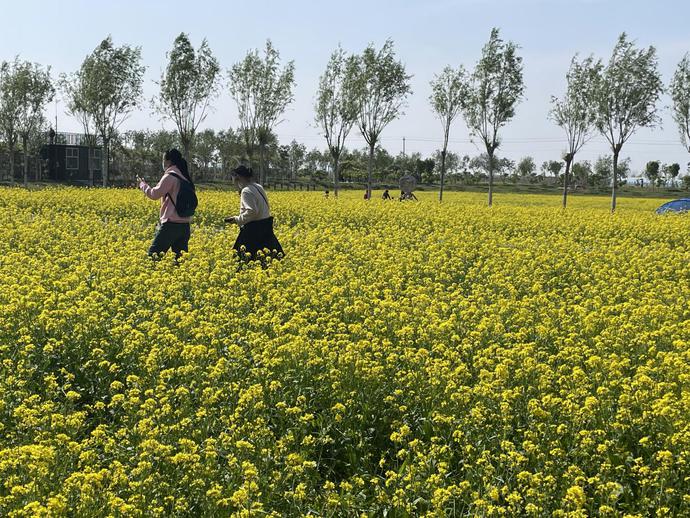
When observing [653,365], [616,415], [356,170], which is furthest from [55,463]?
[356,170]

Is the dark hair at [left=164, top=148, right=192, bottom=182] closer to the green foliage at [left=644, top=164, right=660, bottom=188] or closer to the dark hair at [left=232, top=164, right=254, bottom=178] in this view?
the dark hair at [left=232, top=164, right=254, bottom=178]

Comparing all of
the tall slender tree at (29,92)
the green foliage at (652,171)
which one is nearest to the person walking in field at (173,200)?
the tall slender tree at (29,92)

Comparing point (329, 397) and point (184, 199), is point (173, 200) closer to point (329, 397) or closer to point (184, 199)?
point (184, 199)

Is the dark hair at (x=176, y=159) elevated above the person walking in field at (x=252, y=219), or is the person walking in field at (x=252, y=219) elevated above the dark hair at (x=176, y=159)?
the dark hair at (x=176, y=159)

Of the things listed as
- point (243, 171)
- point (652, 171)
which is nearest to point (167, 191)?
point (243, 171)

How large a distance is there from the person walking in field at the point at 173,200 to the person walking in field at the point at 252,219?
74 cm

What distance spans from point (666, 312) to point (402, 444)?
416 cm

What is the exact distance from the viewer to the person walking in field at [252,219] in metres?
9.70

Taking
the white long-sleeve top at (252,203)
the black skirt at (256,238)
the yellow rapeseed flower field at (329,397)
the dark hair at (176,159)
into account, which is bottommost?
the yellow rapeseed flower field at (329,397)

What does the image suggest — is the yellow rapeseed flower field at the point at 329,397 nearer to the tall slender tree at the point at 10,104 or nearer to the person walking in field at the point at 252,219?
the person walking in field at the point at 252,219

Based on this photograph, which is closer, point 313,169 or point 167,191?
point 167,191

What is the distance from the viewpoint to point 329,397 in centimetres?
Result: 533

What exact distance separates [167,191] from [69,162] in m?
52.4

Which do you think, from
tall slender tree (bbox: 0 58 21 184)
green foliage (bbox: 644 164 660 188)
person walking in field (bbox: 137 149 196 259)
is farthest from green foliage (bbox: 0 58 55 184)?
green foliage (bbox: 644 164 660 188)
